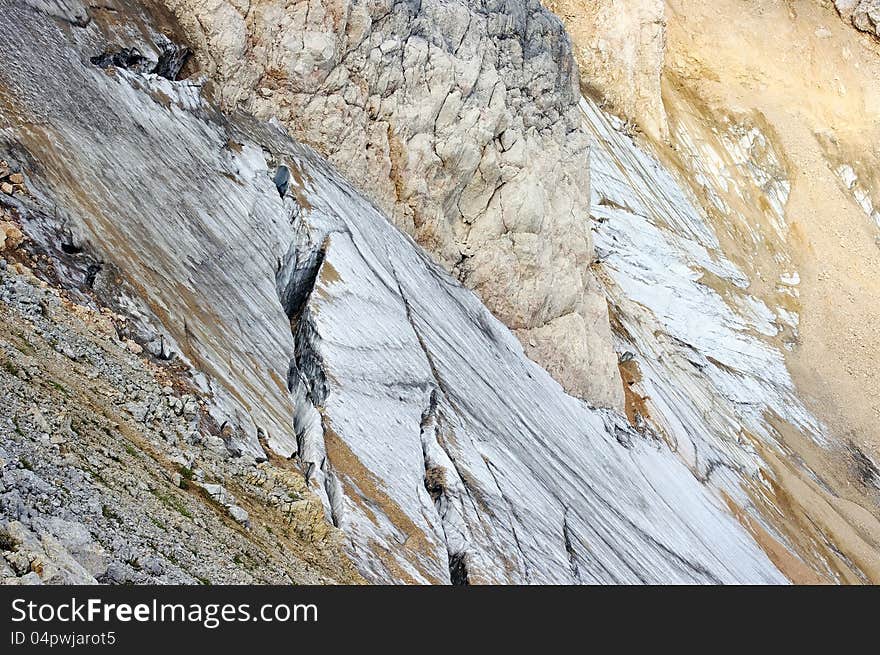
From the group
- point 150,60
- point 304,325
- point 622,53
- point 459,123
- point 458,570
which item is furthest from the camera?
point 622,53

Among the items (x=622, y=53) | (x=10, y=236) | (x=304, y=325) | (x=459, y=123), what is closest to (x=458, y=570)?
(x=304, y=325)

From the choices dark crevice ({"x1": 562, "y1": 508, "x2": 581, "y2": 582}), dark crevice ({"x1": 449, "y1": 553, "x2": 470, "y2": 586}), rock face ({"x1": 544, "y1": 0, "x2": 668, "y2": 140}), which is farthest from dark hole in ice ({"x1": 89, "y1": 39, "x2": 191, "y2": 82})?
rock face ({"x1": 544, "y1": 0, "x2": 668, "y2": 140})

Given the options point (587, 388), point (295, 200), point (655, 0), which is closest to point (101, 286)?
point (295, 200)

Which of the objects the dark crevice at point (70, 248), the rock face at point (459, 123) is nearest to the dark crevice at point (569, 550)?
the rock face at point (459, 123)

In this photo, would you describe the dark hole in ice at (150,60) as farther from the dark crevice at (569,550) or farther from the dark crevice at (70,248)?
the dark crevice at (569,550)

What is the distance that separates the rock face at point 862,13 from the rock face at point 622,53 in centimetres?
2640

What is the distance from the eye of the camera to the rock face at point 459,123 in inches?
992

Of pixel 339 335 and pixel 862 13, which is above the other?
pixel 862 13

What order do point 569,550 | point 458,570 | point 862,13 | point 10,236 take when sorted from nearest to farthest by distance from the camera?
point 10,236 < point 458,570 < point 569,550 < point 862,13

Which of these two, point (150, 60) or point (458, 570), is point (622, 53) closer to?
point (150, 60)

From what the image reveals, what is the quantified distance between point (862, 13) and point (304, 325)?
3060 inches

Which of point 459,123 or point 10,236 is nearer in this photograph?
point 10,236

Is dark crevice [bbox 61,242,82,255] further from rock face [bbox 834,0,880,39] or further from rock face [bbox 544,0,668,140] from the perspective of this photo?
rock face [bbox 834,0,880,39]

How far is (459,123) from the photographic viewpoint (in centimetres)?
2933
